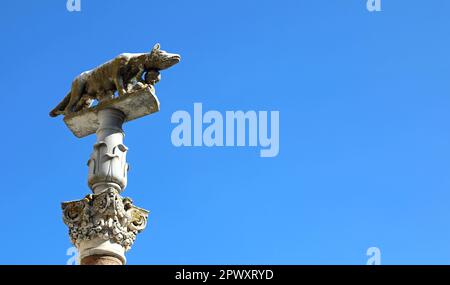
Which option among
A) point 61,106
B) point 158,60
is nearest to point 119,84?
point 158,60

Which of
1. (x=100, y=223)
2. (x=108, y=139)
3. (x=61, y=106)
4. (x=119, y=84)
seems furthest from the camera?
(x=61, y=106)

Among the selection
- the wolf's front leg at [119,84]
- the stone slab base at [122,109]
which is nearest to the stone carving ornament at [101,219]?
the stone slab base at [122,109]

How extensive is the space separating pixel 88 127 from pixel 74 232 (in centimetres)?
214

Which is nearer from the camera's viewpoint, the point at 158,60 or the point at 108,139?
the point at 108,139

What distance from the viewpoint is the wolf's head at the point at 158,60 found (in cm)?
1330

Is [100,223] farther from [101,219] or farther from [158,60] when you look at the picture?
[158,60]

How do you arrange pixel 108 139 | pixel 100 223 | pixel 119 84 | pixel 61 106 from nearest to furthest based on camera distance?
pixel 100 223
pixel 108 139
pixel 119 84
pixel 61 106

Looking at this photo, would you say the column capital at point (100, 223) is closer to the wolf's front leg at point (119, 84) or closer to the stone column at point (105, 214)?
the stone column at point (105, 214)

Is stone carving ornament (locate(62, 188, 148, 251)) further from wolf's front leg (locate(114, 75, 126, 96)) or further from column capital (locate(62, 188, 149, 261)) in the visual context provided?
wolf's front leg (locate(114, 75, 126, 96))

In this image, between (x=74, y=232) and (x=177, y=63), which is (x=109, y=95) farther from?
(x=74, y=232)

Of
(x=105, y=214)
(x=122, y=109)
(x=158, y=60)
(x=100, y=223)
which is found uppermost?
(x=158, y=60)

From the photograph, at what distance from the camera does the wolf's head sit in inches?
523

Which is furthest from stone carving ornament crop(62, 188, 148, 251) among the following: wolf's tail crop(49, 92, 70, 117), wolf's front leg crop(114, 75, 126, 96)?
wolf's tail crop(49, 92, 70, 117)

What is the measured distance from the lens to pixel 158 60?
13305 millimetres
